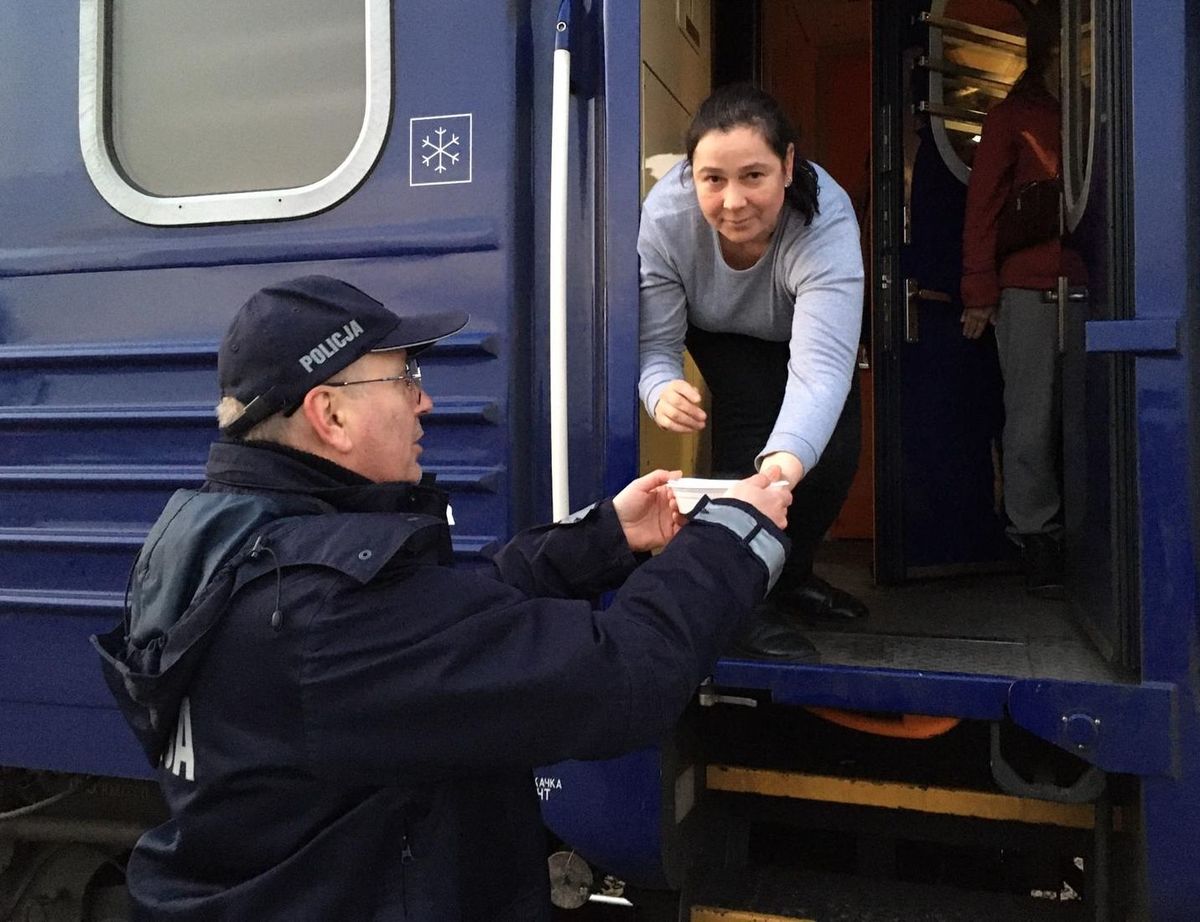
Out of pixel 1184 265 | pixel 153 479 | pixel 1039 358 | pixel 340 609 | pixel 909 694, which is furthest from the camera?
pixel 1039 358

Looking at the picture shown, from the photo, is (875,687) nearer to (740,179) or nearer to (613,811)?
(613,811)

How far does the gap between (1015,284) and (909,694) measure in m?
1.55

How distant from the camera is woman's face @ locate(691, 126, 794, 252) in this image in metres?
1.72

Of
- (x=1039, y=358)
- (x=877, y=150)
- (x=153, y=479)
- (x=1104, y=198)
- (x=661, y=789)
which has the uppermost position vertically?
(x=877, y=150)

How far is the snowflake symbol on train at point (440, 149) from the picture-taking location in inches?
78.8

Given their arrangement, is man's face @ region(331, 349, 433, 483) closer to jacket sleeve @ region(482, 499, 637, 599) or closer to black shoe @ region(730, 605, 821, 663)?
jacket sleeve @ region(482, 499, 637, 599)

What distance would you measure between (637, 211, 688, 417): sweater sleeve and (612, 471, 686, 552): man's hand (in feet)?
1.02

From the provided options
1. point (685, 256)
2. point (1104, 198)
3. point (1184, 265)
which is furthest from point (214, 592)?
point (1104, 198)

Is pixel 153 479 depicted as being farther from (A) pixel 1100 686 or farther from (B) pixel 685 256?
(A) pixel 1100 686

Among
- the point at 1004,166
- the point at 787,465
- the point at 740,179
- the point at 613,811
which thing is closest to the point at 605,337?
A: the point at 740,179

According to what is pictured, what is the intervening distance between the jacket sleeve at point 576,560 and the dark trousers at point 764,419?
25.0 inches

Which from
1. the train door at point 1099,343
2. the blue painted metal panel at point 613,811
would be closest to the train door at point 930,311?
the train door at point 1099,343

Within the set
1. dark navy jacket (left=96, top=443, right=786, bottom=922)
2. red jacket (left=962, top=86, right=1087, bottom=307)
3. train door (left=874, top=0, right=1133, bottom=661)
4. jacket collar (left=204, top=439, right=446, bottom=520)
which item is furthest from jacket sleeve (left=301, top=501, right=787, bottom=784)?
red jacket (left=962, top=86, right=1087, bottom=307)

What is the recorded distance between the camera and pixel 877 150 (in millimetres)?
3070
